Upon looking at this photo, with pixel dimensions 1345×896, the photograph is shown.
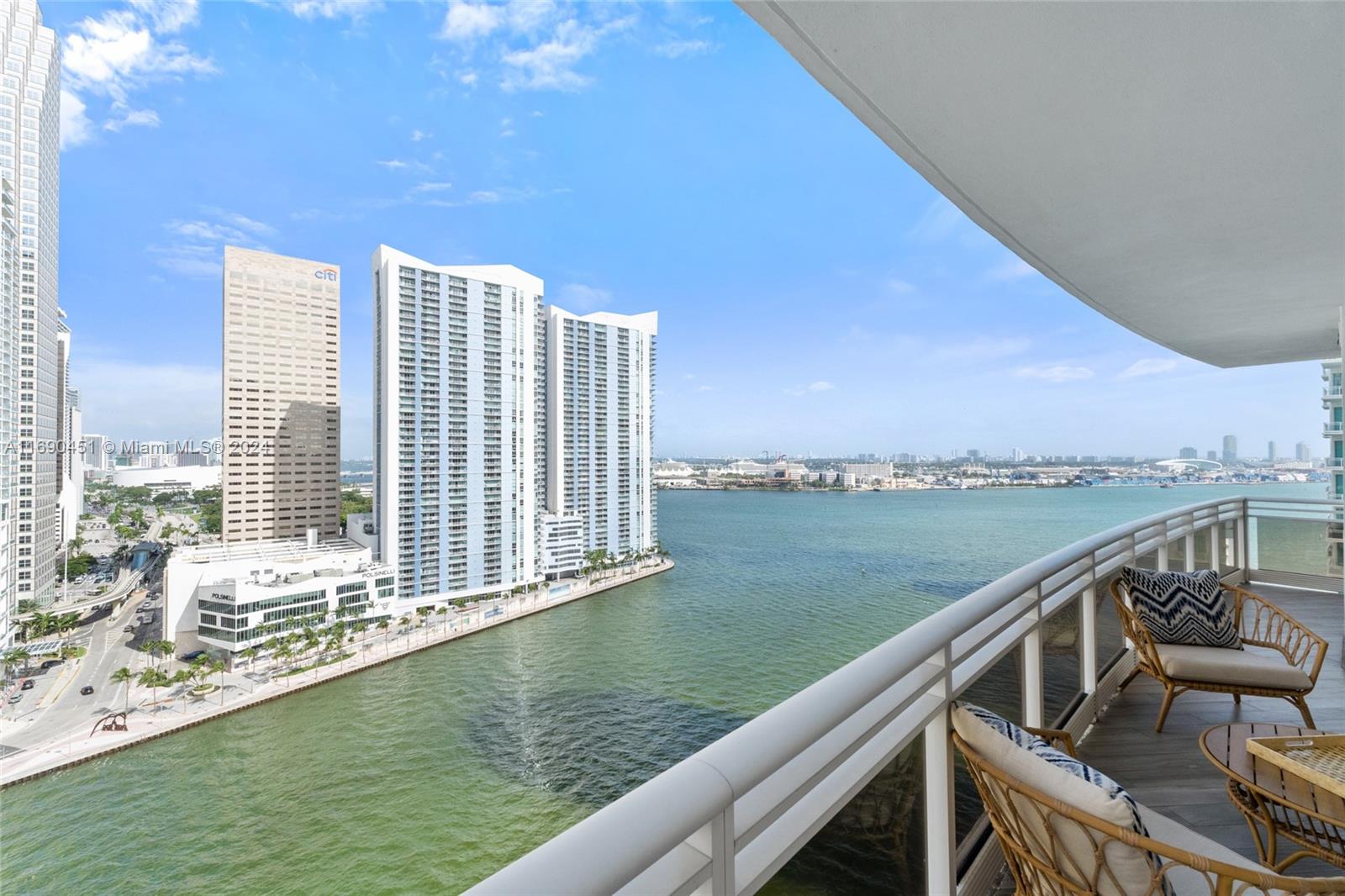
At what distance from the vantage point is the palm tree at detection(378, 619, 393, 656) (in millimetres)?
27641

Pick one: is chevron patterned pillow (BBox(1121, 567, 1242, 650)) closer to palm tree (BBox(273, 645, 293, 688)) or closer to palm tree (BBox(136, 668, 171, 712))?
→ palm tree (BBox(273, 645, 293, 688))

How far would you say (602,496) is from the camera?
39.6 meters

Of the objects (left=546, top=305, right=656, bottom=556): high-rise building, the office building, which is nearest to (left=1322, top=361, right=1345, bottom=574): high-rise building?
the office building

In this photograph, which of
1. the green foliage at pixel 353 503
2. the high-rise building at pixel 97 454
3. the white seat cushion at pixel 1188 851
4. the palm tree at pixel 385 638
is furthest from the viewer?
the green foliage at pixel 353 503

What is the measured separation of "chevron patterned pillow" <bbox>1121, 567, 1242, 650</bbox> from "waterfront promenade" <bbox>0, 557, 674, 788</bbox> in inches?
1152

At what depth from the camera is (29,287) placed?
15570 millimetres

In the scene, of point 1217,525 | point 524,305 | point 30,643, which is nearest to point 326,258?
point 524,305

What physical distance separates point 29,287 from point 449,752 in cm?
1912

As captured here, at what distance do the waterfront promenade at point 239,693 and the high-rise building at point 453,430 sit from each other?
1728 mm

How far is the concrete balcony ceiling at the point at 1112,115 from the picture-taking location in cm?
114

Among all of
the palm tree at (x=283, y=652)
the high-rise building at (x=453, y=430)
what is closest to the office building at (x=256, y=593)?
the palm tree at (x=283, y=652)

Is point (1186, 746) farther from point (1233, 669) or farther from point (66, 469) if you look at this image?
point (66, 469)

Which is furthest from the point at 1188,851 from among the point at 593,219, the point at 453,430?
the point at 593,219

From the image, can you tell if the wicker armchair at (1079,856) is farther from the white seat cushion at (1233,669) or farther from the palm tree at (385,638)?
the palm tree at (385,638)
